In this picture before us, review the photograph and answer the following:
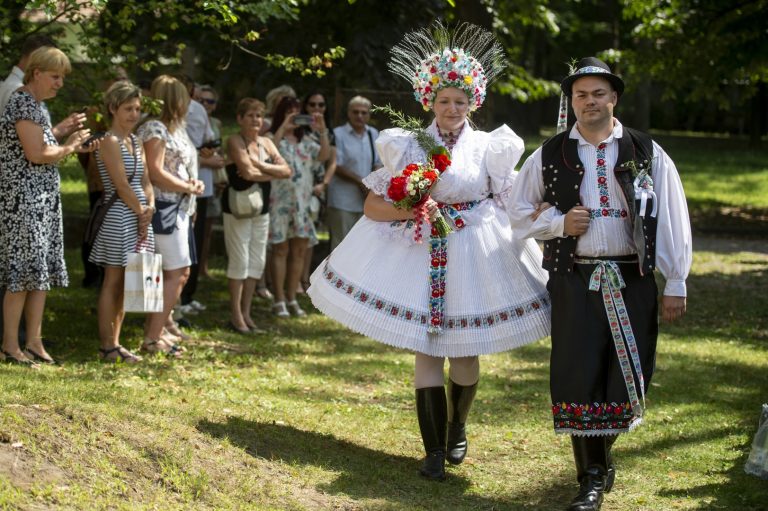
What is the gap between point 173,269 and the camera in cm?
844

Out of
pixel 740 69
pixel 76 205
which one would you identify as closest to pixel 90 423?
pixel 76 205

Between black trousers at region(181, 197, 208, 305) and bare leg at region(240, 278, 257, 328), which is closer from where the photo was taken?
bare leg at region(240, 278, 257, 328)

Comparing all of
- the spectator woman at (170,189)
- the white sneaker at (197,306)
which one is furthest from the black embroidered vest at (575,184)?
the white sneaker at (197,306)

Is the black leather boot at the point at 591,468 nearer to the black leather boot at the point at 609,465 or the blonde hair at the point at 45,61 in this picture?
the black leather boot at the point at 609,465

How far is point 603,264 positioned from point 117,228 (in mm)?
3757

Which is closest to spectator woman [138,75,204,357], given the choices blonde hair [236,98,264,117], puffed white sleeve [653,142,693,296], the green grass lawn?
the green grass lawn

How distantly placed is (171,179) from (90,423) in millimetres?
2964

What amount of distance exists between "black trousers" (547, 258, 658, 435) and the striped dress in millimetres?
3521

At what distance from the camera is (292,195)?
1023cm

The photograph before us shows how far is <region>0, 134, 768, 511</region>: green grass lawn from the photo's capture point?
17.1 feet

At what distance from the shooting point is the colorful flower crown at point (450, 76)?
5.98 m

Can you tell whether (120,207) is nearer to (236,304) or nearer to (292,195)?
(236,304)

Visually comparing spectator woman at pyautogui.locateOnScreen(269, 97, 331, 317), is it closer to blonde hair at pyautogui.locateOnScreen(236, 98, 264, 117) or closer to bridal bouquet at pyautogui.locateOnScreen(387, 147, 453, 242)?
blonde hair at pyautogui.locateOnScreen(236, 98, 264, 117)

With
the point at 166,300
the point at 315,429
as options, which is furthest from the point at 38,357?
the point at 315,429
